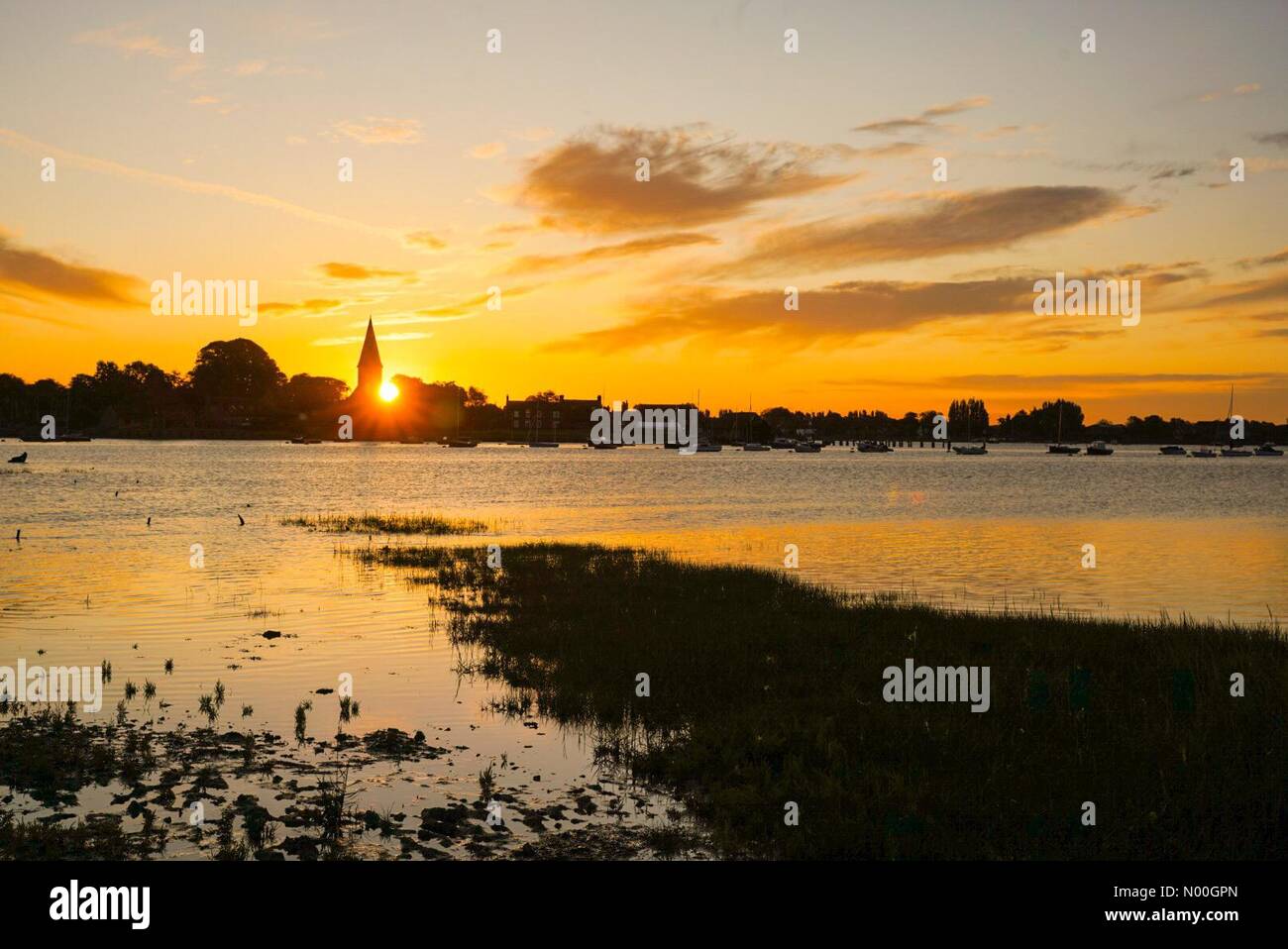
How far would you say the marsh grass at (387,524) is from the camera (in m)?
57.4

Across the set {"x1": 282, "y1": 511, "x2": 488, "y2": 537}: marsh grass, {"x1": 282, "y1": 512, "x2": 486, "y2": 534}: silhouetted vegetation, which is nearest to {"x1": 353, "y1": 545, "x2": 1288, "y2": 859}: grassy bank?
{"x1": 282, "y1": 511, "x2": 488, "y2": 537}: marsh grass

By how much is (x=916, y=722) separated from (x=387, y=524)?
49.8 meters

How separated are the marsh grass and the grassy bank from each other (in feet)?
97.1

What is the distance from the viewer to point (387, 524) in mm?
60812

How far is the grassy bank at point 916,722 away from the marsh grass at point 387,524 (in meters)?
29.6

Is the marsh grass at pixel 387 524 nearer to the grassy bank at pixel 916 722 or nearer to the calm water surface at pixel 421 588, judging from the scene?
the calm water surface at pixel 421 588

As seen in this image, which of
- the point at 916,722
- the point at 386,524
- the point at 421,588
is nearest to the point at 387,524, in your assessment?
the point at 386,524

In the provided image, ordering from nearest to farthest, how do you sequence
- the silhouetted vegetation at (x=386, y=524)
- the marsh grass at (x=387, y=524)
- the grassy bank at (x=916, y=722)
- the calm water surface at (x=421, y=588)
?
the grassy bank at (x=916, y=722), the calm water surface at (x=421, y=588), the marsh grass at (x=387, y=524), the silhouetted vegetation at (x=386, y=524)

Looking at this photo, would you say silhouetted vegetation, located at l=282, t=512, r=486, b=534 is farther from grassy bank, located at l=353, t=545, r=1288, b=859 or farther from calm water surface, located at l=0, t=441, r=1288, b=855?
grassy bank, located at l=353, t=545, r=1288, b=859

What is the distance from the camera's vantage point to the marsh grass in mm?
57406

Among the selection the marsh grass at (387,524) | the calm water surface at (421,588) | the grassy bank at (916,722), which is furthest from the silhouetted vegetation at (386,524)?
the grassy bank at (916,722)
